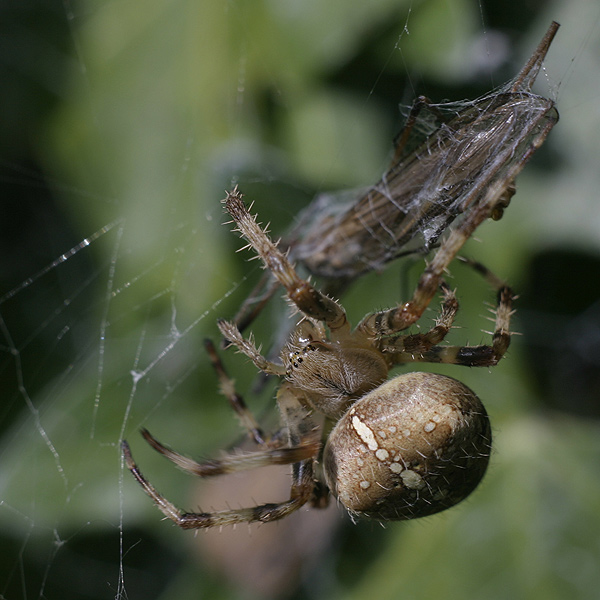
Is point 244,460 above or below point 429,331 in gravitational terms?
below

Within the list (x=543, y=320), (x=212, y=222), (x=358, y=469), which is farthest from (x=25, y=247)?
(x=543, y=320)

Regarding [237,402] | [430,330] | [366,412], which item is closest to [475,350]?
[430,330]

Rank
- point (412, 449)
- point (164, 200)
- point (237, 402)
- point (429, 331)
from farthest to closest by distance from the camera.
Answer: point (164, 200)
point (237, 402)
point (429, 331)
point (412, 449)

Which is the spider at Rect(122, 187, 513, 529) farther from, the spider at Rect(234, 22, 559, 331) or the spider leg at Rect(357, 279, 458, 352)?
the spider at Rect(234, 22, 559, 331)

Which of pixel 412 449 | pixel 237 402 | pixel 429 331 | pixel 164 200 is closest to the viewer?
pixel 412 449

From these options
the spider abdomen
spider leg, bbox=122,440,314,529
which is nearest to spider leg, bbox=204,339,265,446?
spider leg, bbox=122,440,314,529

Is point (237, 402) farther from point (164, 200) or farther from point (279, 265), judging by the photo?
point (164, 200)
